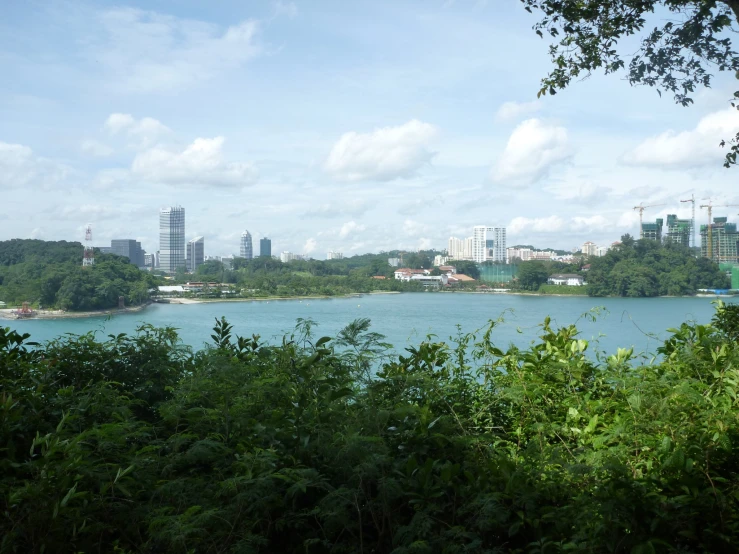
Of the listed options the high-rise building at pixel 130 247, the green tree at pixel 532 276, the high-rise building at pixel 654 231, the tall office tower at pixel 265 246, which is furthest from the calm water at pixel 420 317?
the high-rise building at pixel 130 247

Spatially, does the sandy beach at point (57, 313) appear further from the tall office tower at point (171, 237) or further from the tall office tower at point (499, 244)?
the tall office tower at point (499, 244)

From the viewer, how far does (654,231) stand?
592 centimetres

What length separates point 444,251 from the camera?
383 inches

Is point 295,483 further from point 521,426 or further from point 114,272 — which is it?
point 114,272

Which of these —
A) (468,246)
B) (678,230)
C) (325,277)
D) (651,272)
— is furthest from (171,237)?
(678,230)

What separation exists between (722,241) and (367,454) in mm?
5115

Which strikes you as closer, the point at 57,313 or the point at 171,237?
the point at 57,313

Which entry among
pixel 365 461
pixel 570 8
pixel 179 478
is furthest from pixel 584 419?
pixel 570 8

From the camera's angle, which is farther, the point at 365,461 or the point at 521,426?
the point at 521,426

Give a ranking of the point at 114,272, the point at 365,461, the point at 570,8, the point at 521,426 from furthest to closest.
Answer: the point at 114,272 < the point at 570,8 < the point at 521,426 < the point at 365,461

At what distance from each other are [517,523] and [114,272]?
4483 millimetres

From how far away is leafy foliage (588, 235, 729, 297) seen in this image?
525 cm

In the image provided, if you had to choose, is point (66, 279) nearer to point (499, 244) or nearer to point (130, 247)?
point (130, 247)

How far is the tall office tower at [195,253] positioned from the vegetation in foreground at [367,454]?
19.0 feet
